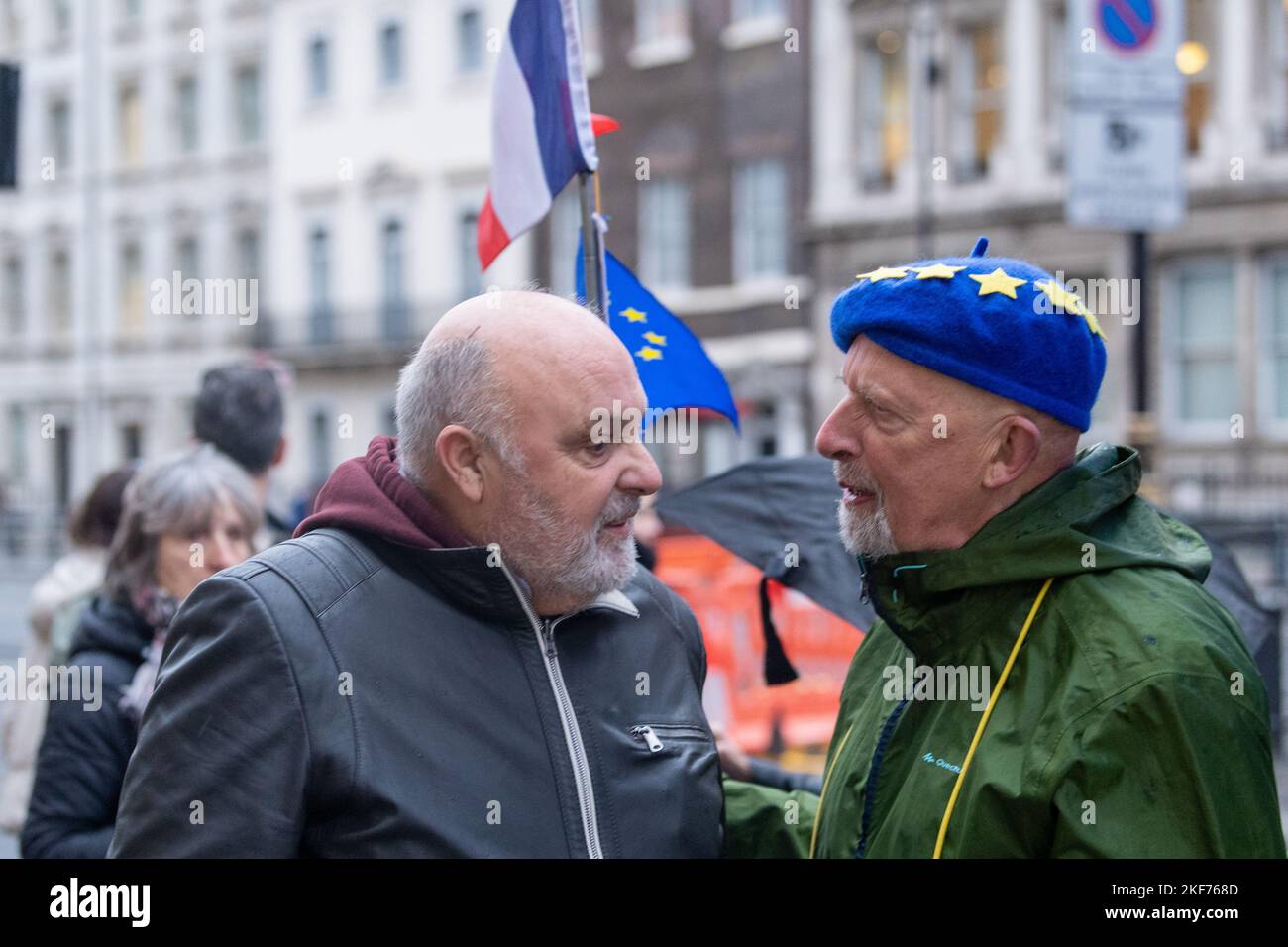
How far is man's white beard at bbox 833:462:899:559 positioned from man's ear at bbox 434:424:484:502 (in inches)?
22.6

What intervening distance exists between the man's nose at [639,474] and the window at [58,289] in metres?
39.4

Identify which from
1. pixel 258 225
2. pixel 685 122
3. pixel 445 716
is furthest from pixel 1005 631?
pixel 258 225

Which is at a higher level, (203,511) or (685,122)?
(685,122)

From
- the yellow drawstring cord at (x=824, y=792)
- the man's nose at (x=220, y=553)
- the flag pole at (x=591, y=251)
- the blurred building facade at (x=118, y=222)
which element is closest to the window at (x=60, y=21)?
the blurred building facade at (x=118, y=222)

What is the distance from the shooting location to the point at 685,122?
86.2 ft

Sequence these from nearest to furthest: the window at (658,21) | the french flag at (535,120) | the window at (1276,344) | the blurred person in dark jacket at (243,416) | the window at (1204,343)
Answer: the french flag at (535,120), the blurred person in dark jacket at (243,416), the window at (1276,344), the window at (1204,343), the window at (658,21)

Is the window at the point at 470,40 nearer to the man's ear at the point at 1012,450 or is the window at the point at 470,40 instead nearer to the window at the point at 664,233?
the window at the point at 664,233

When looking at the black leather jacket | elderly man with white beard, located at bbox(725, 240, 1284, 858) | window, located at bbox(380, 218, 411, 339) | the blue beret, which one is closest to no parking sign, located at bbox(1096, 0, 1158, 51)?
elderly man with white beard, located at bbox(725, 240, 1284, 858)

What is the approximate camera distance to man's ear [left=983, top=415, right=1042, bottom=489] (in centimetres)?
228

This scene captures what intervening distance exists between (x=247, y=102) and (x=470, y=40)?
780 cm

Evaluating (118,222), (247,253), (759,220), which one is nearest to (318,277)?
(247,253)

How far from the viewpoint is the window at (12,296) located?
40.1 metres

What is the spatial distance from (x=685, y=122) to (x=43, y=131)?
2131cm
